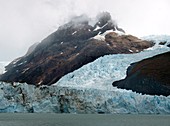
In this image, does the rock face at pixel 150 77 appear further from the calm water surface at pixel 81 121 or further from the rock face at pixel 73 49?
the rock face at pixel 73 49

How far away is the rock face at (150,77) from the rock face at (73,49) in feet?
105

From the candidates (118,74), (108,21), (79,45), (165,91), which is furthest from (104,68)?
(108,21)

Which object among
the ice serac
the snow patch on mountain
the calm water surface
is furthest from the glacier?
the snow patch on mountain

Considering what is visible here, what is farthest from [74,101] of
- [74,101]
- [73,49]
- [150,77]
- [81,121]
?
[73,49]

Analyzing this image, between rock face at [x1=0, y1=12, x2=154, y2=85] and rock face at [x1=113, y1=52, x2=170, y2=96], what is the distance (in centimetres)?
3212

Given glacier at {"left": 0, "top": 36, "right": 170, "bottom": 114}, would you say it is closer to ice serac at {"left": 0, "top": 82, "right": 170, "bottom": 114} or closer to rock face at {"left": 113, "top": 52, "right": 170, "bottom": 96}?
ice serac at {"left": 0, "top": 82, "right": 170, "bottom": 114}

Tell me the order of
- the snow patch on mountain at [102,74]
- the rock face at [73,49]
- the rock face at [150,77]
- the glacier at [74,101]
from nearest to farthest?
1. the glacier at [74,101]
2. the rock face at [150,77]
3. the snow patch on mountain at [102,74]
4. the rock face at [73,49]

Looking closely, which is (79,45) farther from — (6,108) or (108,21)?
(6,108)

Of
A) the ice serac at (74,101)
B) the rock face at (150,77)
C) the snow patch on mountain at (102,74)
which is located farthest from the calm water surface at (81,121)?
the snow patch on mountain at (102,74)

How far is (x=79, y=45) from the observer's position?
16950 centimetres

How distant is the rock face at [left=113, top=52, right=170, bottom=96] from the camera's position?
9106 cm

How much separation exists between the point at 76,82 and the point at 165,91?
2719 centimetres

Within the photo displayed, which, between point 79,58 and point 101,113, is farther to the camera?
point 79,58

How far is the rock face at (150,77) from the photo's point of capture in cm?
9106
